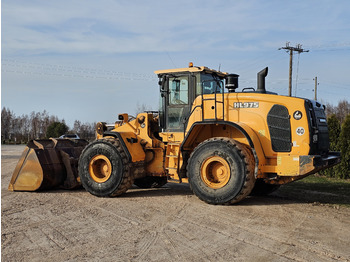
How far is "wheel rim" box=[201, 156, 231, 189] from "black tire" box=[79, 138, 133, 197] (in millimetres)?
1978

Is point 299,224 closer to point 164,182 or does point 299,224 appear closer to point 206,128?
point 206,128

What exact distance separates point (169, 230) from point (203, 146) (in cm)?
250

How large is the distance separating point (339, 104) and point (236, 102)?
83.5 metres

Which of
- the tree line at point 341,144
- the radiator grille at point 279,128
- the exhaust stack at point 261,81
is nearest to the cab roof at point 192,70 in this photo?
the exhaust stack at point 261,81

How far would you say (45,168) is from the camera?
9688mm

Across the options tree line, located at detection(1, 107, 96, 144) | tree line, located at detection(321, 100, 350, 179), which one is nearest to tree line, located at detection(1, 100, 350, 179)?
tree line, located at detection(1, 107, 96, 144)

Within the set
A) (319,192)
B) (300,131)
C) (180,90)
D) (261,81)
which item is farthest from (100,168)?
(319,192)

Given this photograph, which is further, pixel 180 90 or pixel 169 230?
pixel 180 90

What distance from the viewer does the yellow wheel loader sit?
7734 mm

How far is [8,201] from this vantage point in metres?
8.56

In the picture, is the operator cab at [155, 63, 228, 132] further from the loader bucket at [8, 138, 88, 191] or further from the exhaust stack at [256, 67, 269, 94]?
the loader bucket at [8, 138, 88, 191]

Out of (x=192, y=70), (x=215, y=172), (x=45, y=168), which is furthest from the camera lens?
(x=45, y=168)

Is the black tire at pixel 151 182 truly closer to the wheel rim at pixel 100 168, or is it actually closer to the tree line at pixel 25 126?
the wheel rim at pixel 100 168

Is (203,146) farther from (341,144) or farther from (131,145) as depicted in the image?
(341,144)
